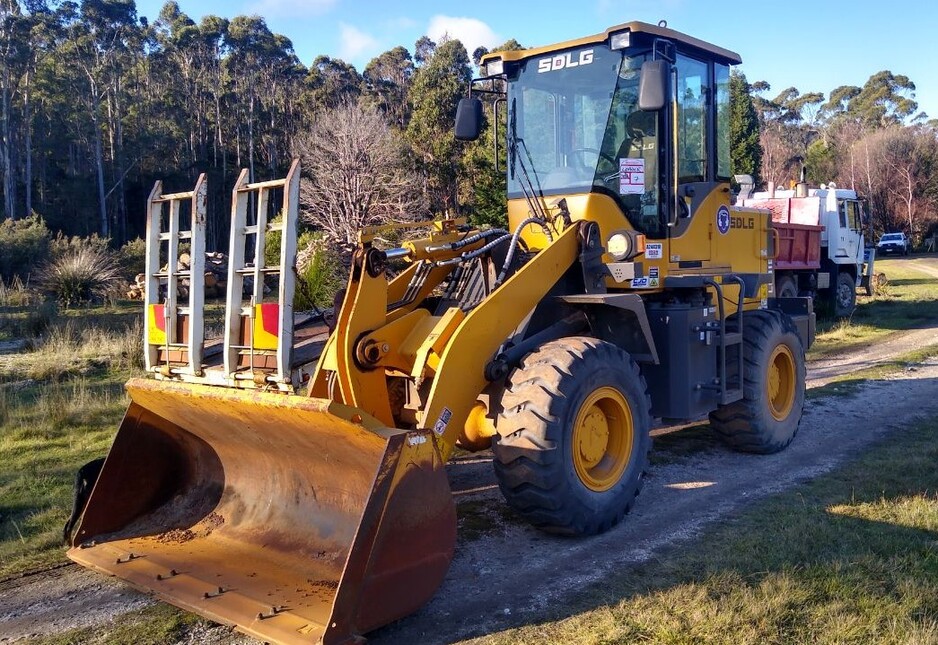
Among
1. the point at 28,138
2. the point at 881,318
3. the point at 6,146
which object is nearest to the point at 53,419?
the point at 881,318

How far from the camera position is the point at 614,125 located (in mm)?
6418

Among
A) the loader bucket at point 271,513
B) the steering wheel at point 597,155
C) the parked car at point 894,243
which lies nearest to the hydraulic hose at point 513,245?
the steering wheel at point 597,155

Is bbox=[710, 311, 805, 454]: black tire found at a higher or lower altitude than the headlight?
lower

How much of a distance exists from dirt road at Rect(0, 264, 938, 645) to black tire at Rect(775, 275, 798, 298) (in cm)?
987

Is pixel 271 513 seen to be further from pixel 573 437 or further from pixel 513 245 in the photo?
pixel 513 245

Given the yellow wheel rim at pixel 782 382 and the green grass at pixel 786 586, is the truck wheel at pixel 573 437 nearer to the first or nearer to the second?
the green grass at pixel 786 586

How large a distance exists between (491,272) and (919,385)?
760 cm

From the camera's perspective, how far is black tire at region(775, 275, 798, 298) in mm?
17672

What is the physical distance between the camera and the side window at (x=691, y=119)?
686cm

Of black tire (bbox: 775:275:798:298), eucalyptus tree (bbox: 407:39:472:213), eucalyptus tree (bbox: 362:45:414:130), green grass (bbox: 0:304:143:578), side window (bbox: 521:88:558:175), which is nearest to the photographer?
green grass (bbox: 0:304:143:578)

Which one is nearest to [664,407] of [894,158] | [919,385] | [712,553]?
[712,553]

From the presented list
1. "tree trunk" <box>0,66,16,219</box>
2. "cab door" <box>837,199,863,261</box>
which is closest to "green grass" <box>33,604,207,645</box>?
"cab door" <box>837,199,863,261</box>

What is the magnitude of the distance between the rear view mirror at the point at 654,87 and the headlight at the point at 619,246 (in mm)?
1048

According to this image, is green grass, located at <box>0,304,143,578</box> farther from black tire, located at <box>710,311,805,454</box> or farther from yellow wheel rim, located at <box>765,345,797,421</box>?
yellow wheel rim, located at <box>765,345,797,421</box>
